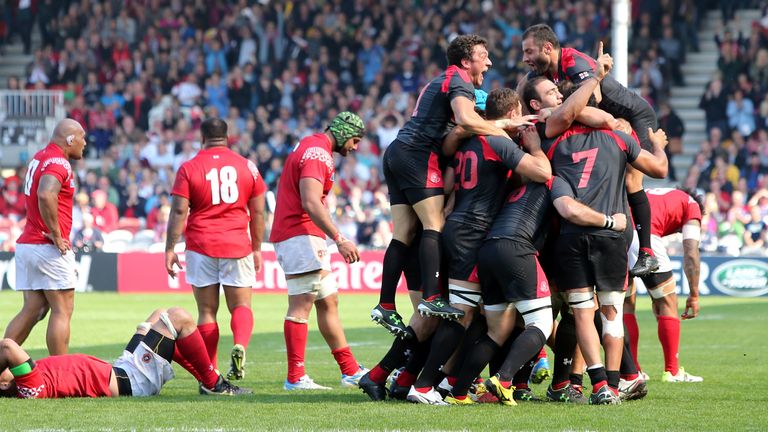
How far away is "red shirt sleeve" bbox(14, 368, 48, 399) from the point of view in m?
8.87

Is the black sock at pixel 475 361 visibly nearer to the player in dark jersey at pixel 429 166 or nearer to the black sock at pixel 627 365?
the player in dark jersey at pixel 429 166

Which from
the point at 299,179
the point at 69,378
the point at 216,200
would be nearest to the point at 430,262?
the point at 299,179

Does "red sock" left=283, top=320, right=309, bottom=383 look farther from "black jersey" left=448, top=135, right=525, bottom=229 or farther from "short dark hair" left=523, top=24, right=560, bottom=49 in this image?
"short dark hair" left=523, top=24, right=560, bottom=49

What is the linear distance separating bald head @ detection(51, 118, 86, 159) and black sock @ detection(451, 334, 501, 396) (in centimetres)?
417

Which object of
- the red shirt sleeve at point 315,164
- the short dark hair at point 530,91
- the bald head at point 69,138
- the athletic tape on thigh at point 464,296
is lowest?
the athletic tape on thigh at point 464,296

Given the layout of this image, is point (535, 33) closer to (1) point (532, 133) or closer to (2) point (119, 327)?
(1) point (532, 133)

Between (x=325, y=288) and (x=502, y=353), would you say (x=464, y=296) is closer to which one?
(x=502, y=353)

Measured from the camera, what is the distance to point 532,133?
8984 mm

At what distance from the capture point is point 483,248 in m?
8.73

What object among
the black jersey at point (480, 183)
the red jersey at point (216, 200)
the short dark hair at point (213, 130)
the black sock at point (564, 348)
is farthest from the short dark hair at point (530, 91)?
the short dark hair at point (213, 130)

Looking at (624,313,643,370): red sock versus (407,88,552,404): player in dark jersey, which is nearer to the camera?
(407,88,552,404): player in dark jersey

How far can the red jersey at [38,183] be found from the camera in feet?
35.2

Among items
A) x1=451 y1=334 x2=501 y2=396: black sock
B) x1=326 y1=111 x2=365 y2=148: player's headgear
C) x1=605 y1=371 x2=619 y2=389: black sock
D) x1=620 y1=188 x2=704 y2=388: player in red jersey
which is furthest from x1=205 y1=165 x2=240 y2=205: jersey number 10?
x1=605 y1=371 x2=619 y2=389: black sock

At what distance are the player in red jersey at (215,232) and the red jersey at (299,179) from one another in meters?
0.37
